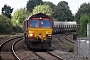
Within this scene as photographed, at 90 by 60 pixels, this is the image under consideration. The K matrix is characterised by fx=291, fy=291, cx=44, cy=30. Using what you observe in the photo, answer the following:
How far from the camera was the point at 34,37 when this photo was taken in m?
22.6

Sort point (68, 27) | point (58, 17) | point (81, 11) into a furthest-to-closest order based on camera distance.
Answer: point (58, 17) < point (81, 11) < point (68, 27)

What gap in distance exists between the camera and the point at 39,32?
2267 cm

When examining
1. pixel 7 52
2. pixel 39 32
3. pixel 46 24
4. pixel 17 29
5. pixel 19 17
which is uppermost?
pixel 19 17

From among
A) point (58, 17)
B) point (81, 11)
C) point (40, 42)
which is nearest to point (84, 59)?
point (40, 42)

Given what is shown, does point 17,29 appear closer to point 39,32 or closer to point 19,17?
point 19,17

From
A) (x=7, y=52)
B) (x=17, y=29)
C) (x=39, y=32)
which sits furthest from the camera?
(x=17, y=29)

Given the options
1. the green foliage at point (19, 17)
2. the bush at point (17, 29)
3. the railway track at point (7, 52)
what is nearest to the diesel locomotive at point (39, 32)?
the railway track at point (7, 52)

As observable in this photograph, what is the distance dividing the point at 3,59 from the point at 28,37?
20.7 feet

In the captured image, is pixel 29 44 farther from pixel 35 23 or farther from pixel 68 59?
pixel 68 59

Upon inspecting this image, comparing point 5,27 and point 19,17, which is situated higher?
point 19,17

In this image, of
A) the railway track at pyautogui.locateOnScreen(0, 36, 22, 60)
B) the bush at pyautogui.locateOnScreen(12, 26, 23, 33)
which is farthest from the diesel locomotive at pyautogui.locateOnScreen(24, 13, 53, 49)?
the bush at pyautogui.locateOnScreen(12, 26, 23, 33)

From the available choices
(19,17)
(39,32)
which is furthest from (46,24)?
(19,17)

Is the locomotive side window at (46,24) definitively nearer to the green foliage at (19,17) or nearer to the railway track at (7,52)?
the railway track at (7,52)

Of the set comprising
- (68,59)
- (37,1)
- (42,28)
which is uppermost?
(37,1)
